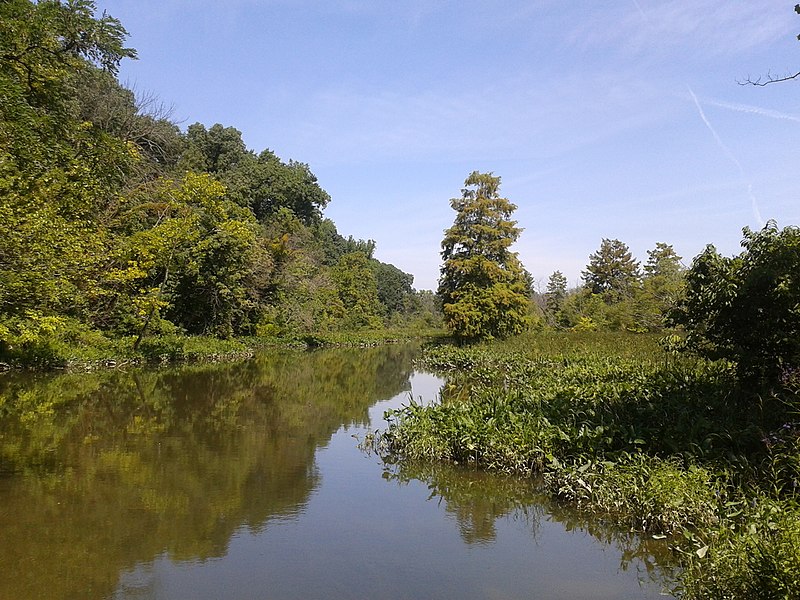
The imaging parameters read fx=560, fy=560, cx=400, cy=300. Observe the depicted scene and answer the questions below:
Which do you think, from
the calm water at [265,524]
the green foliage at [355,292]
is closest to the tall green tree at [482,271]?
the calm water at [265,524]

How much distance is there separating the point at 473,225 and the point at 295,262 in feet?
39.9

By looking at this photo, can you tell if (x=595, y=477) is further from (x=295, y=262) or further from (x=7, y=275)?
(x=295, y=262)

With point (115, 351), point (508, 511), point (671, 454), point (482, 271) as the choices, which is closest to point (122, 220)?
point (115, 351)

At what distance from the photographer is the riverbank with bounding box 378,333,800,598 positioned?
14.4ft

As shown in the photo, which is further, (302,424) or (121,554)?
(302,424)

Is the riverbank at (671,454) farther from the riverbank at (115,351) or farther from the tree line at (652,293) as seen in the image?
the riverbank at (115,351)

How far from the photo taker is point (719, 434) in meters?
7.16

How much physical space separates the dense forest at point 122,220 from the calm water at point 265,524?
3.81 meters

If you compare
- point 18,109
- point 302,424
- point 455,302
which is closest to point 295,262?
point 455,302

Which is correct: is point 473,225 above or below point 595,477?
above

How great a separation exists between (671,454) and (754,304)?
2.73 m

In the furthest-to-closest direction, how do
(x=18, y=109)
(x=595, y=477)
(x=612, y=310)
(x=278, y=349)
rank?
(x=612, y=310)
(x=278, y=349)
(x=18, y=109)
(x=595, y=477)

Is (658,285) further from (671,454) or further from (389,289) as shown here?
(389,289)

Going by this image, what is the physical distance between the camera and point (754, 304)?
810 centimetres
